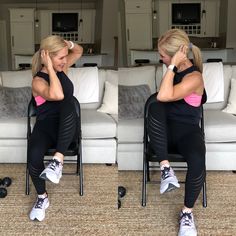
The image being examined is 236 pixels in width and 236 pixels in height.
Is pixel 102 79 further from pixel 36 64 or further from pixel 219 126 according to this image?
pixel 219 126

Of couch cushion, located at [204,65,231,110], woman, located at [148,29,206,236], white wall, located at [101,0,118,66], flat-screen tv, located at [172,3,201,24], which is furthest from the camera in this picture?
couch cushion, located at [204,65,231,110]

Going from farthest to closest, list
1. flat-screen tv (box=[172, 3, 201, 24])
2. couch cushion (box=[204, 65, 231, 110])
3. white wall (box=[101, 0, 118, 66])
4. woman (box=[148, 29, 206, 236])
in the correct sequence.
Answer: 1. couch cushion (box=[204, 65, 231, 110])
2. flat-screen tv (box=[172, 3, 201, 24])
3. woman (box=[148, 29, 206, 236])
4. white wall (box=[101, 0, 118, 66])

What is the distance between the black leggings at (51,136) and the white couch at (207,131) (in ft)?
0.98

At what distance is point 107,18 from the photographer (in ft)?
4.59

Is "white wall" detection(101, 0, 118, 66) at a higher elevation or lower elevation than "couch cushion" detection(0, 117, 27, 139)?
higher

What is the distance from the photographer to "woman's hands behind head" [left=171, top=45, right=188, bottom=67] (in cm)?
149

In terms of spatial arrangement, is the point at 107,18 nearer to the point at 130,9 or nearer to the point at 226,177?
the point at 130,9

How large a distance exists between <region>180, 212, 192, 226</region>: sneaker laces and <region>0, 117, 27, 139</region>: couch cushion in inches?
37.7

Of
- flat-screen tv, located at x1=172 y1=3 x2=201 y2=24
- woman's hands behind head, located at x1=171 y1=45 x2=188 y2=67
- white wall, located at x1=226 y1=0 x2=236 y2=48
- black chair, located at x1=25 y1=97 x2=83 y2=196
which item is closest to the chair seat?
black chair, located at x1=25 y1=97 x2=83 y2=196

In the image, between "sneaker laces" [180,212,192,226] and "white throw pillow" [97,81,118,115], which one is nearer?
"white throw pillow" [97,81,118,115]

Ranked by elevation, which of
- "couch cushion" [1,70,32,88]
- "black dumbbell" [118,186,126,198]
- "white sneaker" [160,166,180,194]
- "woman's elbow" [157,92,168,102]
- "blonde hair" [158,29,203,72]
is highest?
"blonde hair" [158,29,203,72]

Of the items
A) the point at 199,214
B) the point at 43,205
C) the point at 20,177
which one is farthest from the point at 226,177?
the point at 20,177

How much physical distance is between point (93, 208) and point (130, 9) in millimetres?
1025

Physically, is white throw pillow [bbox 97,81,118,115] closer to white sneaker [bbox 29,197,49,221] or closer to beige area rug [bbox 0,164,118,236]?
beige area rug [bbox 0,164,118,236]
